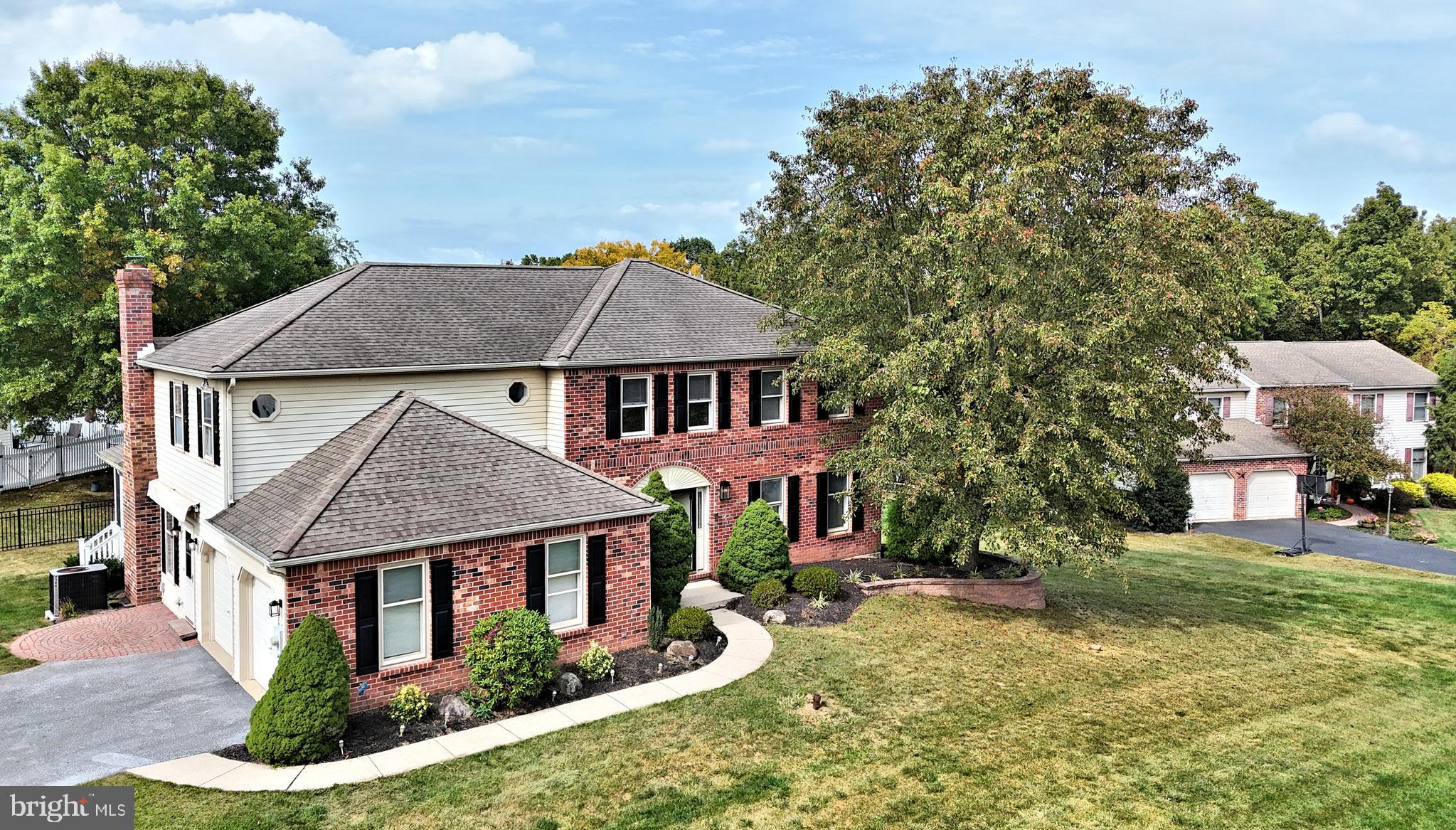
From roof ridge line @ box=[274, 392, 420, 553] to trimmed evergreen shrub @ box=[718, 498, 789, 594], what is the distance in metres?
7.85

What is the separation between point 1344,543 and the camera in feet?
114

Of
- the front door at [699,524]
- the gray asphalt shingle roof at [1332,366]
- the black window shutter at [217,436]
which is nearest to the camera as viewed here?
the black window shutter at [217,436]

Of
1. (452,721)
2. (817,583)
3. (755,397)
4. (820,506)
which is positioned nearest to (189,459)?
(452,721)

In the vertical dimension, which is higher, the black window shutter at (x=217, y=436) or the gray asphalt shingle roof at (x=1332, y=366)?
the gray asphalt shingle roof at (x=1332, y=366)

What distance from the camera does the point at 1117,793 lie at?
11.0 m

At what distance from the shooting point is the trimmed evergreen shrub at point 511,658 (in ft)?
43.0

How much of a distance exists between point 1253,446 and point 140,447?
4281 centimetres

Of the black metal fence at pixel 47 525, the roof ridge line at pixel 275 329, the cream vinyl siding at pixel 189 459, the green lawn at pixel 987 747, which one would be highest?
the roof ridge line at pixel 275 329

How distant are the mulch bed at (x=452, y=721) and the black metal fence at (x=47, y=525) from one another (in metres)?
18.2

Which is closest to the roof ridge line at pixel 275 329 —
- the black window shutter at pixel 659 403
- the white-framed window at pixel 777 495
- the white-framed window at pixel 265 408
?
the white-framed window at pixel 265 408

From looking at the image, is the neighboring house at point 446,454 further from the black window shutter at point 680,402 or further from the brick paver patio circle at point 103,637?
the brick paver patio circle at point 103,637

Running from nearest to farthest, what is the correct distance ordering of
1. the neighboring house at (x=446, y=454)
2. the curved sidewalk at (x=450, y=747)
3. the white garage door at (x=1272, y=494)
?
the curved sidewalk at (x=450, y=747)
the neighboring house at (x=446, y=454)
the white garage door at (x=1272, y=494)

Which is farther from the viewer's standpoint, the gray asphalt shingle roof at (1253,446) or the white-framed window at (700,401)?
the gray asphalt shingle roof at (1253,446)

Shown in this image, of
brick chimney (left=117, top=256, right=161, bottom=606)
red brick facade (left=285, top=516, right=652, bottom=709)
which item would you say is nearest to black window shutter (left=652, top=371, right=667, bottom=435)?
red brick facade (left=285, top=516, right=652, bottom=709)
